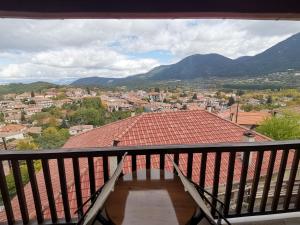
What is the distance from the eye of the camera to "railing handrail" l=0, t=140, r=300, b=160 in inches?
76.1

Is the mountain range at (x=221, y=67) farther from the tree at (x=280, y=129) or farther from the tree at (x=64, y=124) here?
the tree at (x=280, y=129)

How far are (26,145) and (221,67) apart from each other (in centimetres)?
270

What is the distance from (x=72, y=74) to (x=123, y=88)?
0.93m

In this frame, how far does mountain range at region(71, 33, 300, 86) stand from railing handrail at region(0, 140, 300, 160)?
96cm

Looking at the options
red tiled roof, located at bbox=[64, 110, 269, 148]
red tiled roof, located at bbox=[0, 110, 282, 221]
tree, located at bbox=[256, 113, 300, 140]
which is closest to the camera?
red tiled roof, located at bbox=[0, 110, 282, 221]

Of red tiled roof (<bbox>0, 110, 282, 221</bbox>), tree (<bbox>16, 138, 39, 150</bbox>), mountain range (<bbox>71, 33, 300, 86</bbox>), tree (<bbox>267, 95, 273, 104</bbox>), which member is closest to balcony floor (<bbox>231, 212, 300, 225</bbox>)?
tree (<bbox>267, 95, 273, 104</bbox>)

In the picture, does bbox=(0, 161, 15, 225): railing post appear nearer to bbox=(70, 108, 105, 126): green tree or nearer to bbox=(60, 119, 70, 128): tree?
bbox=(60, 119, 70, 128): tree

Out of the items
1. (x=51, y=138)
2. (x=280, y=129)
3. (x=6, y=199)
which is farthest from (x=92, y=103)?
(x=280, y=129)

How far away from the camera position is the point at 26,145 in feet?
7.22

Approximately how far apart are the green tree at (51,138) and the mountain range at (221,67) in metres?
0.59

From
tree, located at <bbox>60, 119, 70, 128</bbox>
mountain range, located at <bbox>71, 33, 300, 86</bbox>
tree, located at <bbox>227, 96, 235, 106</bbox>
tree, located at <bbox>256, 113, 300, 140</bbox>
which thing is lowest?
tree, located at <bbox>256, 113, 300, 140</bbox>

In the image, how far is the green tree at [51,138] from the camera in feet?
7.38
